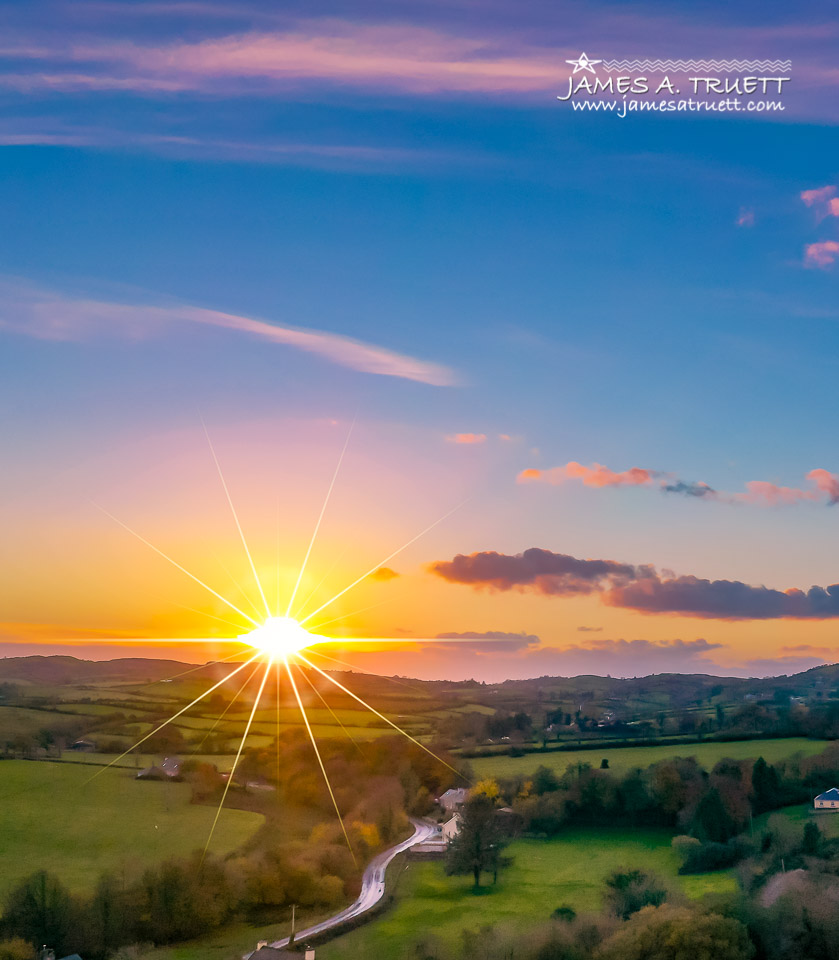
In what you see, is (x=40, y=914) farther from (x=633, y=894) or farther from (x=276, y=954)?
(x=633, y=894)

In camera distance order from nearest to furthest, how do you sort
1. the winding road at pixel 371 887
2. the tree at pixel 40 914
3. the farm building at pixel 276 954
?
the farm building at pixel 276 954
the tree at pixel 40 914
the winding road at pixel 371 887

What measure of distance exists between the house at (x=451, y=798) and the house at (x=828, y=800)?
21.2 meters

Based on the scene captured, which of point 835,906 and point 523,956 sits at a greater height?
point 835,906

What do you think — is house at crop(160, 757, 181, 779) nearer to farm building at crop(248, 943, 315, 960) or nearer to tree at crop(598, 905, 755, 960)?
farm building at crop(248, 943, 315, 960)

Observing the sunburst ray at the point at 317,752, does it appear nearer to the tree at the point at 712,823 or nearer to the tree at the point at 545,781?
the tree at the point at 545,781

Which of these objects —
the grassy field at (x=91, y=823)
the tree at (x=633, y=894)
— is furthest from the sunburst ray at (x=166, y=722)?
the tree at (x=633, y=894)

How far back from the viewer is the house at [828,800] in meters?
46.6

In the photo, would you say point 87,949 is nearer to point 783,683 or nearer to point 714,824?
point 714,824

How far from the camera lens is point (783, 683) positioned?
9056 cm

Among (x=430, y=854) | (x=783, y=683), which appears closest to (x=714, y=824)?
(x=430, y=854)

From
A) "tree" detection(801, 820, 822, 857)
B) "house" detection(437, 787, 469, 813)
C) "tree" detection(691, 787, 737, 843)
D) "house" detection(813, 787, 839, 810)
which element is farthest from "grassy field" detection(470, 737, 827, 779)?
"tree" detection(801, 820, 822, 857)

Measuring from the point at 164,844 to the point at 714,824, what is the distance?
29.8m

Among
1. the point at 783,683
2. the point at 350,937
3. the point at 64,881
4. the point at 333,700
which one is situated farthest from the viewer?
the point at 783,683

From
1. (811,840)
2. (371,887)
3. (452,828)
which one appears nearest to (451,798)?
(452,828)
